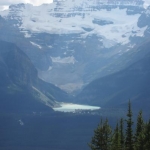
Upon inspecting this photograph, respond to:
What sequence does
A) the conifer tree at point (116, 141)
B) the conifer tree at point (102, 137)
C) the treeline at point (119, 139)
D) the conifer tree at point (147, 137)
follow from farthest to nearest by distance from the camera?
the conifer tree at point (102, 137) → the treeline at point (119, 139) → the conifer tree at point (116, 141) → the conifer tree at point (147, 137)

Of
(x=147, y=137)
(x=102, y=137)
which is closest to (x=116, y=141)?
Result: (x=102, y=137)

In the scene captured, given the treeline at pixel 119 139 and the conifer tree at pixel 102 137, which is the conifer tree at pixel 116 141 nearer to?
the treeline at pixel 119 139

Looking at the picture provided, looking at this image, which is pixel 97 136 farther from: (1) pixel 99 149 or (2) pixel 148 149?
(2) pixel 148 149

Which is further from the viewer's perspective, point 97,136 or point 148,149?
point 97,136

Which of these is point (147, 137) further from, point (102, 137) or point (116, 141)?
point (102, 137)

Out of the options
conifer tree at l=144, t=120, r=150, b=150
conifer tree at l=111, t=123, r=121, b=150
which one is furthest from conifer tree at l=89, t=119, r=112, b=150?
conifer tree at l=144, t=120, r=150, b=150

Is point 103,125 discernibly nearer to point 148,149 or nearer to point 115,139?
point 115,139

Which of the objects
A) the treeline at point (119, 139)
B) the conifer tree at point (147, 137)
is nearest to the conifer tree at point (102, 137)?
the treeline at point (119, 139)

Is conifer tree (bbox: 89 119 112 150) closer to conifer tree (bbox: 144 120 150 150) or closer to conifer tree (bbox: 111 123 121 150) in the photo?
conifer tree (bbox: 111 123 121 150)

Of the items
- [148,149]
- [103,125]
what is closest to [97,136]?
[103,125]

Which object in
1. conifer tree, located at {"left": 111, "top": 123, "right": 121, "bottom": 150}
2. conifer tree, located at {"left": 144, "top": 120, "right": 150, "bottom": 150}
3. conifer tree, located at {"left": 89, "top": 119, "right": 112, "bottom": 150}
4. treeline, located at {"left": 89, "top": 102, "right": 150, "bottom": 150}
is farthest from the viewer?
conifer tree, located at {"left": 89, "top": 119, "right": 112, "bottom": 150}

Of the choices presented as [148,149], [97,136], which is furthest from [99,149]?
[148,149]
